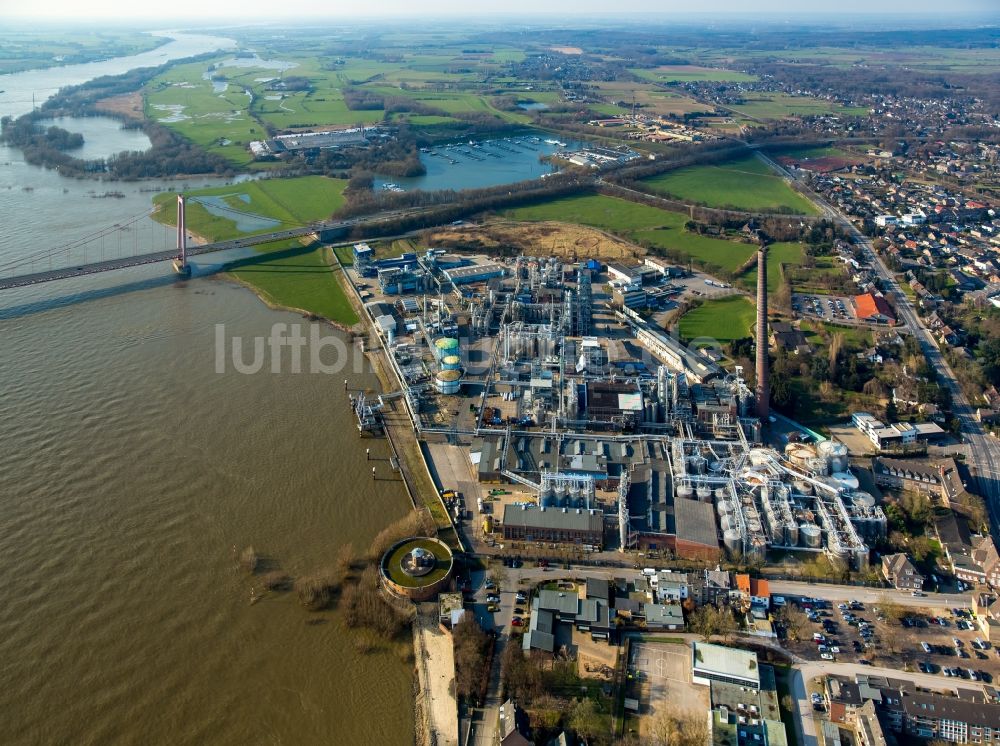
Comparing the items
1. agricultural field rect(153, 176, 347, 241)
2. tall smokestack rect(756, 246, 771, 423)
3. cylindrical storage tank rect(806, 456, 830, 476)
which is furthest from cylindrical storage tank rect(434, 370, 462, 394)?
agricultural field rect(153, 176, 347, 241)


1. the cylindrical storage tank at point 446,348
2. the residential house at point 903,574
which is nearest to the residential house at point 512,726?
the residential house at point 903,574

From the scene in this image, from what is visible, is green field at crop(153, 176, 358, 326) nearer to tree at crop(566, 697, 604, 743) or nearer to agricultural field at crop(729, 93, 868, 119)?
tree at crop(566, 697, 604, 743)

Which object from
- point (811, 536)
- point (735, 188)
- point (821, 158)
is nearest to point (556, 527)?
point (811, 536)

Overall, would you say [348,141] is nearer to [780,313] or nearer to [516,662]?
[780,313]

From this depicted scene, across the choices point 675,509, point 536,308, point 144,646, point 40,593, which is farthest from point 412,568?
point 536,308

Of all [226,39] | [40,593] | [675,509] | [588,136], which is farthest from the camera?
[226,39]
